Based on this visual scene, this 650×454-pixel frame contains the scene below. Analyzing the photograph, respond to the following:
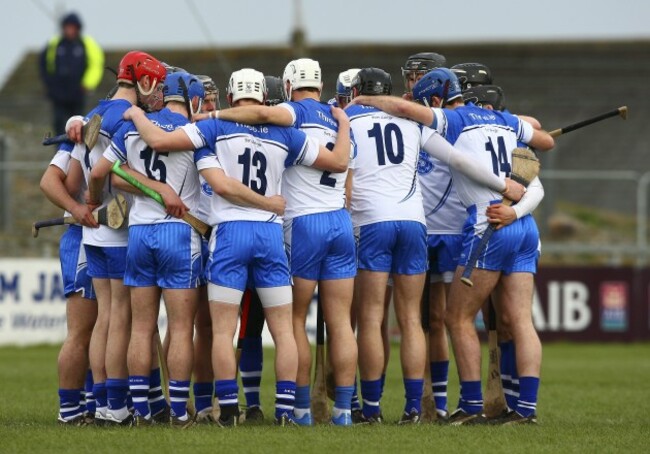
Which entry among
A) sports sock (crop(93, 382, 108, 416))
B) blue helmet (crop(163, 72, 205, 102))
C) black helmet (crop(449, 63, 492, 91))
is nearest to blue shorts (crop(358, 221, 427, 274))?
black helmet (crop(449, 63, 492, 91))

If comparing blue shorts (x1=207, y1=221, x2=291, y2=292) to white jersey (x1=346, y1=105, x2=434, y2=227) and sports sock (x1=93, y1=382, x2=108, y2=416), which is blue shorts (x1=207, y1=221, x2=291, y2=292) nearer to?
white jersey (x1=346, y1=105, x2=434, y2=227)

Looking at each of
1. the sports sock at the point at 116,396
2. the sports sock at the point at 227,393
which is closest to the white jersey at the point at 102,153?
the sports sock at the point at 116,396

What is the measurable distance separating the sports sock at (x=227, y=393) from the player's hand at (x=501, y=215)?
7.92 feet

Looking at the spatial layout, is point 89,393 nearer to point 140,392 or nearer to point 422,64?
point 140,392

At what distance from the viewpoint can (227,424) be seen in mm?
10219

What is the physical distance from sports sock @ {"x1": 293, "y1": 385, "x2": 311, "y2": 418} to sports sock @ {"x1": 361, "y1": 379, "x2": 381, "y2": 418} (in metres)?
0.44

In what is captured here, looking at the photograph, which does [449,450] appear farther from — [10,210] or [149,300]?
[10,210]

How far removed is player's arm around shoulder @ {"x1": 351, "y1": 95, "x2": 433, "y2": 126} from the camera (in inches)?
430

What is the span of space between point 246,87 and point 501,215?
7.29 ft

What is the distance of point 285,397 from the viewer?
34.0 ft

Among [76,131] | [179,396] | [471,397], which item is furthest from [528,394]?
[76,131]

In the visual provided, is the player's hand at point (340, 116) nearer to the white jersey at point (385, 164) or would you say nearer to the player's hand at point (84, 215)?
the white jersey at point (385, 164)

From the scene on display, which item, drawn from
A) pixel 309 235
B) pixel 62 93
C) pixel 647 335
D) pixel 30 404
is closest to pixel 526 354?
pixel 309 235

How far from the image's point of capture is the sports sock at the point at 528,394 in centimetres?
1084
